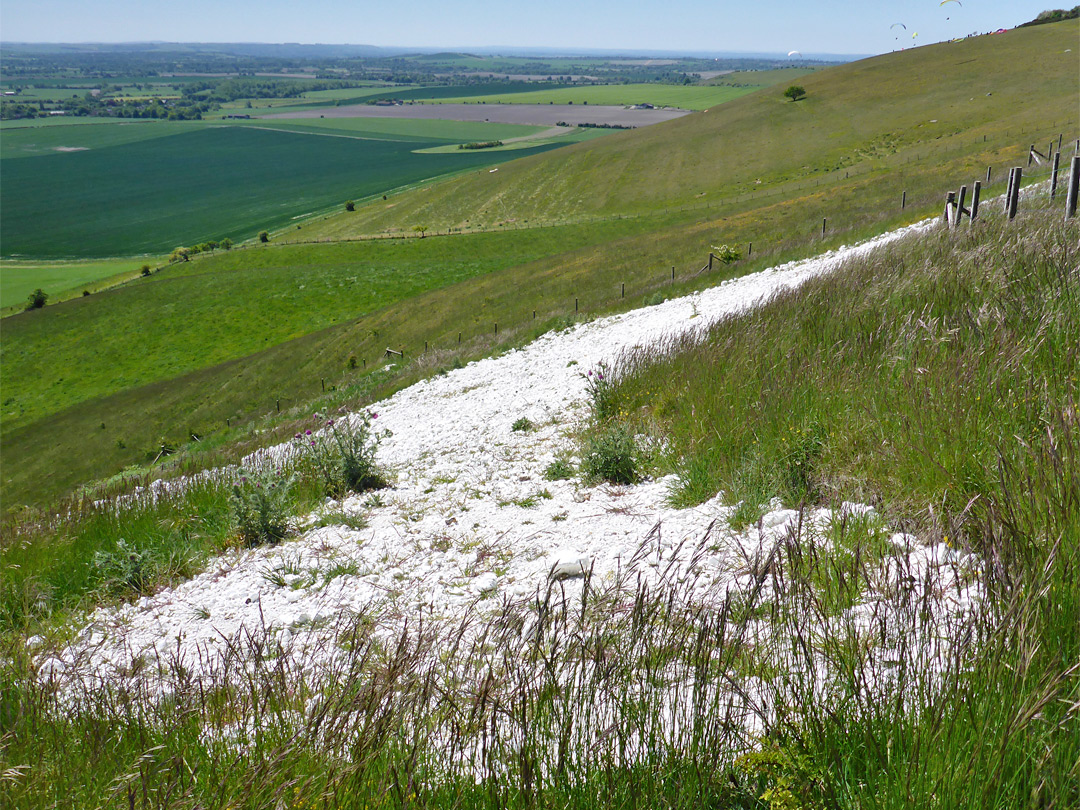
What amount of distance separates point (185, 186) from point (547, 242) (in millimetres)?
113495

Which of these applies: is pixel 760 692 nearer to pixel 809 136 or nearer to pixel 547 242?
pixel 547 242

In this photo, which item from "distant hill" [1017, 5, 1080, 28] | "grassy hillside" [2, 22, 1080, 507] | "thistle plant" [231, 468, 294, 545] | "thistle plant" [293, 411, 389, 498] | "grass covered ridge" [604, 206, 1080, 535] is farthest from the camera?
"distant hill" [1017, 5, 1080, 28]

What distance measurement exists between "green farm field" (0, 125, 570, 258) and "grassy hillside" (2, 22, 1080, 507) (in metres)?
28.1

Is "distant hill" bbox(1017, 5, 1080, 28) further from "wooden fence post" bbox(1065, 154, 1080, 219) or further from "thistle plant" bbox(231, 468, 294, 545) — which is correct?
"thistle plant" bbox(231, 468, 294, 545)

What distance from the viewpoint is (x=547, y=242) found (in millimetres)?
66000

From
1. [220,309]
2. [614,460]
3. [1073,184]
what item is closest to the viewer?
[614,460]

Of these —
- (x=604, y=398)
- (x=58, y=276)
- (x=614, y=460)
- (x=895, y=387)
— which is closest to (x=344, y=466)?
(x=604, y=398)

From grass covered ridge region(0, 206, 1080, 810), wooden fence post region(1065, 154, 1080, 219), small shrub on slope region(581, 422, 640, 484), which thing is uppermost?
wooden fence post region(1065, 154, 1080, 219)

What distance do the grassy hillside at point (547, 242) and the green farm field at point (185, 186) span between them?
2815 cm

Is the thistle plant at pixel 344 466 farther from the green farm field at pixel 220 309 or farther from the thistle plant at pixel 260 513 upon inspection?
the green farm field at pixel 220 309

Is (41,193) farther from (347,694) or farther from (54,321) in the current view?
(347,694)

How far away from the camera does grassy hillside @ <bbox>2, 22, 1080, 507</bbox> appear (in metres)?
35.3

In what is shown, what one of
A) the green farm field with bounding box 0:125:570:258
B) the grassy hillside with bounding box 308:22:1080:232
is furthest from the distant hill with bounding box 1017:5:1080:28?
the green farm field with bounding box 0:125:570:258

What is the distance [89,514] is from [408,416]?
8151 millimetres
